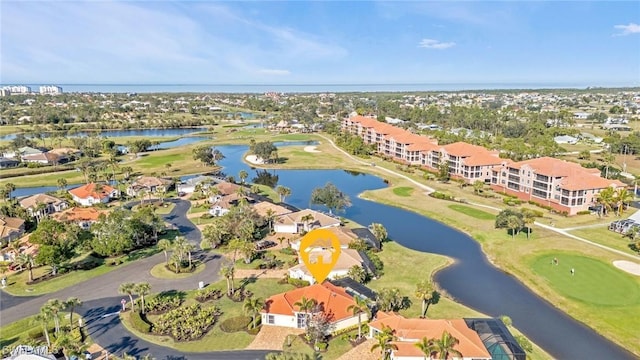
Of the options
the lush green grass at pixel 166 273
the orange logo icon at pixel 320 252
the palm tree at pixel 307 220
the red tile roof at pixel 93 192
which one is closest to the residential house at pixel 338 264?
the orange logo icon at pixel 320 252

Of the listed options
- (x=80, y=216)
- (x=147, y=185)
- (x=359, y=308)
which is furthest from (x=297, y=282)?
(x=147, y=185)

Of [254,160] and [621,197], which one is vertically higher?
[621,197]

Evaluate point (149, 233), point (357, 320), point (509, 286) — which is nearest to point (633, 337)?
point (509, 286)

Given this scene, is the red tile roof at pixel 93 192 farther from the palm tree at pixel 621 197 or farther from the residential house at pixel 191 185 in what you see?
the palm tree at pixel 621 197

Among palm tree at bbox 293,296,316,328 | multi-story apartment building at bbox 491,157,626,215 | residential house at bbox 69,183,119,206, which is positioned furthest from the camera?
residential house at bbox 69,183,119,206

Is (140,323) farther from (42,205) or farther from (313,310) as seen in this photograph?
(42,205)

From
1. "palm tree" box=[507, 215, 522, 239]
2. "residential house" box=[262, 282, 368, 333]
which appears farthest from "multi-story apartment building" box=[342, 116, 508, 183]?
"residential house" box=[262, 282, 368, 333]

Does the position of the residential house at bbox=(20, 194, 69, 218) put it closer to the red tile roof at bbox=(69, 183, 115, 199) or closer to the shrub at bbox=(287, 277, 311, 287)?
the red tile roof at bbox=(69, 183, 115, 199)

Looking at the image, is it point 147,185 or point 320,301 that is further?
point 147,185
